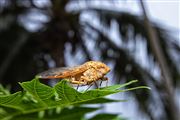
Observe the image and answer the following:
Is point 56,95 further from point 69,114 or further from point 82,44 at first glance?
point 82,44

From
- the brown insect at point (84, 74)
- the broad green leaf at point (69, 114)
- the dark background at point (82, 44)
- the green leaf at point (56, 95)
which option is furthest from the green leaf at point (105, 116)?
the dark background at point (82, 44)

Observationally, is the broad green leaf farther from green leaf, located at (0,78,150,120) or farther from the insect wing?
green leaf, located at (0,78,150,120)

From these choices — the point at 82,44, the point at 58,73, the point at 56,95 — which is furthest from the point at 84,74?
the point at 82,44

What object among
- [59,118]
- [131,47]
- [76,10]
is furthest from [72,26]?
[59,118]

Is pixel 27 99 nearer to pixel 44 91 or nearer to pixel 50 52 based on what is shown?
pixel 44 91

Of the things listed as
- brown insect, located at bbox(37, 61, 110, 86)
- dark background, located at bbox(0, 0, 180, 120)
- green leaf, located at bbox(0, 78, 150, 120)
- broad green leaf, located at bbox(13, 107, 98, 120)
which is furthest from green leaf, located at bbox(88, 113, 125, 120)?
dark background, located at bbox(0, 0, 180, 120)

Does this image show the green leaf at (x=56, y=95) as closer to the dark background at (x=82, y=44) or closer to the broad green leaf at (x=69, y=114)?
the broad green leaf at (x=69, y=114)
